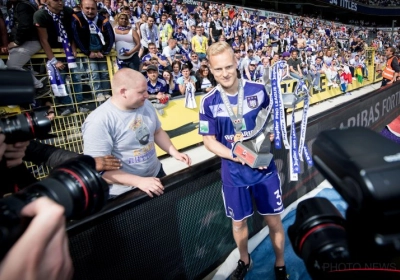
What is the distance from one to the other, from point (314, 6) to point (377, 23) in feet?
45.5

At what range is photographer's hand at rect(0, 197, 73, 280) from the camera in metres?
0.61

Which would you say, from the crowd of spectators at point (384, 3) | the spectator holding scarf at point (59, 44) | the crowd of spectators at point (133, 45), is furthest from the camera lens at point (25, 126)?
the crowd of spectators at point (384, 3)

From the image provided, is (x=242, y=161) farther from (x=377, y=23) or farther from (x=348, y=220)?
(x=377, y=23)

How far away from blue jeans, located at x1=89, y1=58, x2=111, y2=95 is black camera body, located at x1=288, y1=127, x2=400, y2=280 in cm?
447

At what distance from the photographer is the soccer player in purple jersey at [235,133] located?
1.95 metres

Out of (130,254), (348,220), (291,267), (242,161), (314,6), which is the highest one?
(314,6)

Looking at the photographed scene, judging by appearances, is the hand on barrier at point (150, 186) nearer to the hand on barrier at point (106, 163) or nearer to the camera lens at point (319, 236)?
the hand on barrier at point (106, 163)

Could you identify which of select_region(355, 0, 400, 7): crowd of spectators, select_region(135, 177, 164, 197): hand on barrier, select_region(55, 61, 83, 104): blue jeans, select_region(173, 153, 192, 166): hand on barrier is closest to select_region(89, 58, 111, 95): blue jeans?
select_region(55, 61, 83, 104): blue jeans

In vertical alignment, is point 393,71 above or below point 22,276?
below

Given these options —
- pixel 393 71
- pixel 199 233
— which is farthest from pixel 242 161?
pixel 393 71

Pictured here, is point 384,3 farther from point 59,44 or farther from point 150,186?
point 150,186

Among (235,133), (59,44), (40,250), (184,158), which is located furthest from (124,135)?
(59,44)

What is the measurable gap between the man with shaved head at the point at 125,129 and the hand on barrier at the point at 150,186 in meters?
0.10

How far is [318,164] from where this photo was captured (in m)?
0.88
